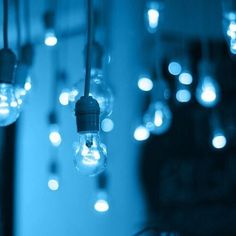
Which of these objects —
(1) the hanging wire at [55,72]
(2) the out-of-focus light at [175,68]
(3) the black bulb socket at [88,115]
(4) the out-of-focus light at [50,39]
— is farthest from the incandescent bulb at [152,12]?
(1) the hanging wire at [55,72]

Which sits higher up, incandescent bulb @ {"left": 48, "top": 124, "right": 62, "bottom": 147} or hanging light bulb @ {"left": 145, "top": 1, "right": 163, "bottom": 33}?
hanging light bulb @ {"left": 145, "top": 1, "right": 163, "bottom": 33}

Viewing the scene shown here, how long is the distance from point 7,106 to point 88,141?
4.8 inches

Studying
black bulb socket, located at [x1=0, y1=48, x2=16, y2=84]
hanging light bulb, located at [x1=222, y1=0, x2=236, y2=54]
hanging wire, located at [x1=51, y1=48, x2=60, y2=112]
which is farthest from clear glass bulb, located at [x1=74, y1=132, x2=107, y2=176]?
hanging wire, located at [x1=51, y1=48, x2=60, y2=112]

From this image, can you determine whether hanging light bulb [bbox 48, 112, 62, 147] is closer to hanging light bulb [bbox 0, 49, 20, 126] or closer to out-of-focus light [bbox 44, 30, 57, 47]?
out-of-focus light [bbox 44, 30, 57, 47]

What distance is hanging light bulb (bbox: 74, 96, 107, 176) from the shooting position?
2.29ft

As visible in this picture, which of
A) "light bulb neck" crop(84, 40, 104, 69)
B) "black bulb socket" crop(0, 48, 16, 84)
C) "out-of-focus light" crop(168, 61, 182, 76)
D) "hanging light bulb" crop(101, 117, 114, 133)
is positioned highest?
"out-of-focus light" crop(168, 61, 182, 76)

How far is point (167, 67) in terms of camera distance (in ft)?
8.39

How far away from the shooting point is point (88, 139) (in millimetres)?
729

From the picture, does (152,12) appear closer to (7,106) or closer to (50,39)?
(50,39)

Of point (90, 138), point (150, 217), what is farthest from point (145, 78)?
point (150, 217)

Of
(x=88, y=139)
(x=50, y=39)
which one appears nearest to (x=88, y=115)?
(x=88, y=139)

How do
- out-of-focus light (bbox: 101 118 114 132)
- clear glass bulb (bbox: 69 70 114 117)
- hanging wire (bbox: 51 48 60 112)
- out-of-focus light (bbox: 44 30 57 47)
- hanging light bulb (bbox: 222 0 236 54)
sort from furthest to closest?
hanging wire (bbox: 51 48 60 112) < out-of-focus light (bbox: 101 118 114 132) < out-of-focus light (bbox: 44 30 57 47) < hanging light bulb (bbox: 222 0 236 54) < clear glass bulb (bbox: 69 70 114 117)

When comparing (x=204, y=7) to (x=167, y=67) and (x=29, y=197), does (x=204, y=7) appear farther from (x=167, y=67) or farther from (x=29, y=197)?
(x=29, y=197)

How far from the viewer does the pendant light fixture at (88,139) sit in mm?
697
